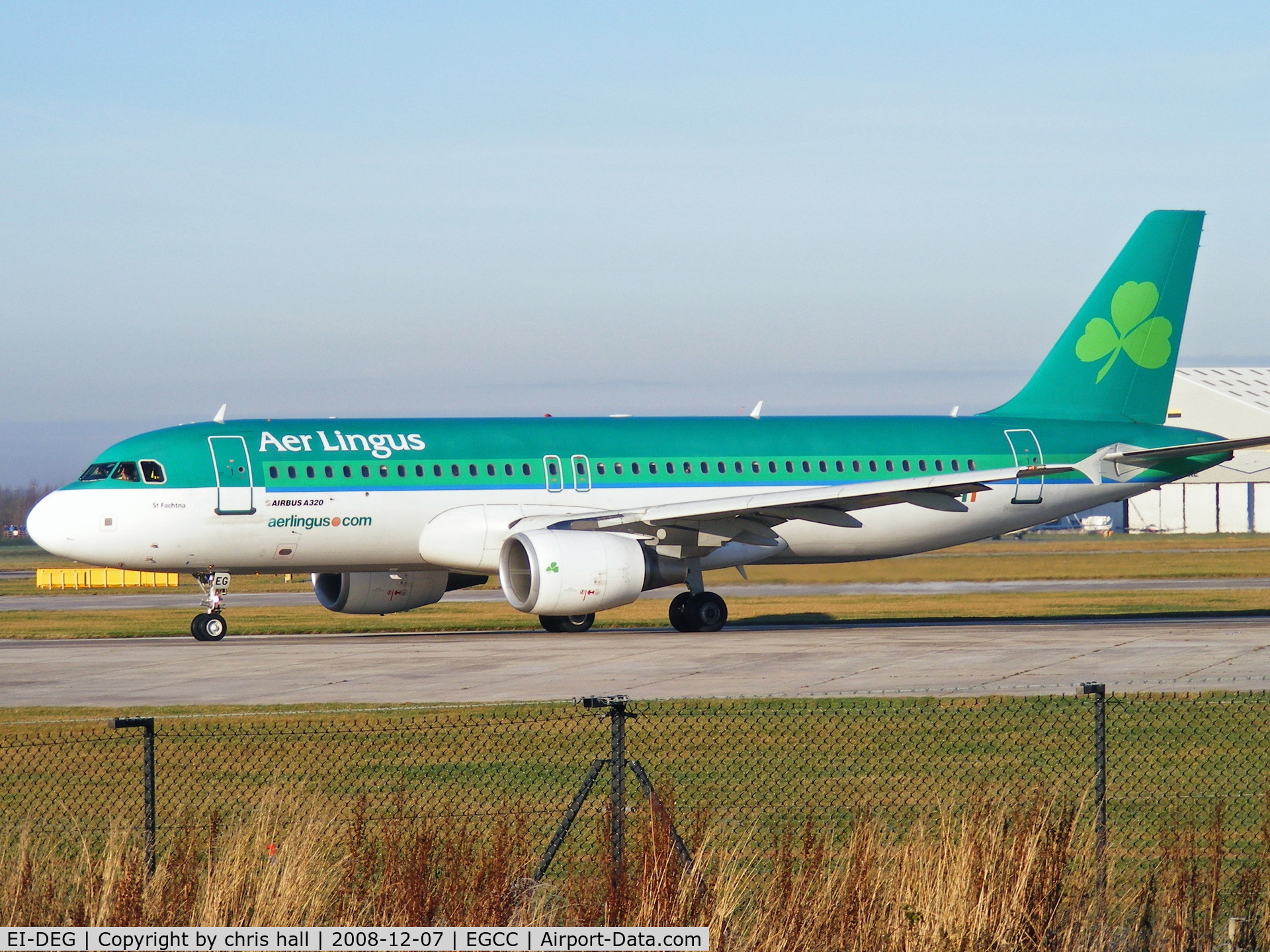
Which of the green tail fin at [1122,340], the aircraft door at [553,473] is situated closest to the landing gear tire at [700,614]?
the aircraft door at [553,473]

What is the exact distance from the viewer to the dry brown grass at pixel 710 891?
8.14 meters

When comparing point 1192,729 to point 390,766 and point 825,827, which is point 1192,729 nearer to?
point 825,827

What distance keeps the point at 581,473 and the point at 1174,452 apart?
1199 cm

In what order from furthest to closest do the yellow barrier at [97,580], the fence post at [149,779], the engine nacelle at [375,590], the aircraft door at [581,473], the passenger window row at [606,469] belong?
the yellow barrier at [97,580] < the engine nacelle at [375,590] < the aircraft door at [581,473] < the passenger window row at [606,469] < the fence post at [149,779]

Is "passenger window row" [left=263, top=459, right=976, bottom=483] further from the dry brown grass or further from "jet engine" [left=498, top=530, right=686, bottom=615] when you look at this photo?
the dry brown grass

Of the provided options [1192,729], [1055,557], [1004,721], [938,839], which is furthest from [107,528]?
[1055,557]

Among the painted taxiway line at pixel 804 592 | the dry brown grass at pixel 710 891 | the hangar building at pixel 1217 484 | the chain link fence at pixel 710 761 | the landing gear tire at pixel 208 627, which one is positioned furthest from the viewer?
the hangar building at pixel 1217 484

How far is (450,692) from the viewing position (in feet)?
63.0

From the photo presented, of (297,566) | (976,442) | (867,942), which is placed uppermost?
(976,442)

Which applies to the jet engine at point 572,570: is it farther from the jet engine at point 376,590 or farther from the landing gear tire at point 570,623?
the jet engine at point 376,590

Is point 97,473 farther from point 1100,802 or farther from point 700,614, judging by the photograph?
point 1100,802

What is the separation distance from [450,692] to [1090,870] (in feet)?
37.5

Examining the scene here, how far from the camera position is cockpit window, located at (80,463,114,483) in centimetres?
2758
